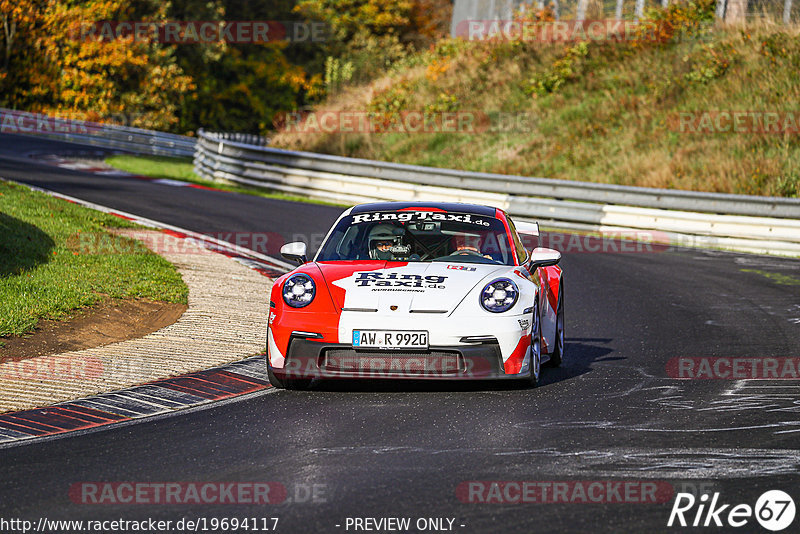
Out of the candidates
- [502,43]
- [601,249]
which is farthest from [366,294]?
[502,43]

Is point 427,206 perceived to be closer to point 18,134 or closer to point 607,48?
point 607,48

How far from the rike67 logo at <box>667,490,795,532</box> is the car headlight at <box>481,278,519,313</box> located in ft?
8.79

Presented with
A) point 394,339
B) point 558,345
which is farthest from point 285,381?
point 558,345

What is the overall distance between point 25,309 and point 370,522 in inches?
233

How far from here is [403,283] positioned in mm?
7789

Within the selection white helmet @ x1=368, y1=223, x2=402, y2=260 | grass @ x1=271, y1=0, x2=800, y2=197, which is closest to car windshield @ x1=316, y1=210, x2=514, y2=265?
white helmet @ x1=368, y1=223, x2=402, y2=260

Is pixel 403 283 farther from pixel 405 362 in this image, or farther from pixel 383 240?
pixel 383 240

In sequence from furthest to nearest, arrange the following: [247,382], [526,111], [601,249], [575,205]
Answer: [526,111], [575,205], [601,249], [247,382]

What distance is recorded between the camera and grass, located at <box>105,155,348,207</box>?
25594 millimetres

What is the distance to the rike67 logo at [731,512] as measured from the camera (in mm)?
4805

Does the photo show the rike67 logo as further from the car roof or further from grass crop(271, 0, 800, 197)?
grass crop(271, 0, 800, 197)

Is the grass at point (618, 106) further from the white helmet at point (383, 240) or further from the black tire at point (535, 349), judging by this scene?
the black tire at point (535, 349)

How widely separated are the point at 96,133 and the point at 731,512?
38.3 m

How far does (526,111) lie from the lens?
31.4m
